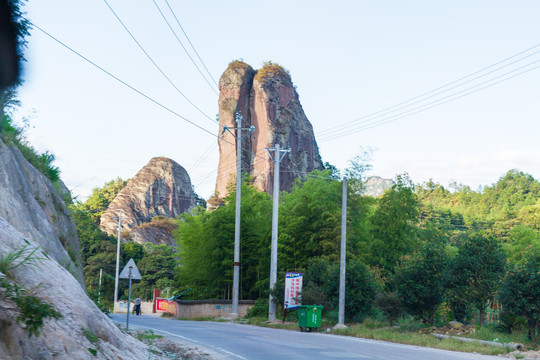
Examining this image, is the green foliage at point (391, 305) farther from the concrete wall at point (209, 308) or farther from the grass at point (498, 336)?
the concrete wall at point (209, 308)

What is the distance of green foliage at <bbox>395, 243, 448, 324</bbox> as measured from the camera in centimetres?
2186

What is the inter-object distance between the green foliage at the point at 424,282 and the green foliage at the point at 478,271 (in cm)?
56

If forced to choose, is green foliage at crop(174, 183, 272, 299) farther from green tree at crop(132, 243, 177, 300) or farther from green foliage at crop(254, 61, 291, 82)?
green foliage at crop(254, 61, 291, 82)

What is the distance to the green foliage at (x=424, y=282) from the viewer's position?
71.7 ft

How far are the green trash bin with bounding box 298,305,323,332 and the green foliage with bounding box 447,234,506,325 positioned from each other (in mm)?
5904

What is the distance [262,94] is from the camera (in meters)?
71.4

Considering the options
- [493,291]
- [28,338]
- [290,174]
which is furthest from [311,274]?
[290,174]

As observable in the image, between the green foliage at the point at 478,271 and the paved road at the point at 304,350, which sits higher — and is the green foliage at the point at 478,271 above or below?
above

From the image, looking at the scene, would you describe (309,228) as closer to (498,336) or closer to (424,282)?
(424,282)

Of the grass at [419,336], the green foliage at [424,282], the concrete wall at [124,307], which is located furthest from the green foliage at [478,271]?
the concrete wall at [124,307]

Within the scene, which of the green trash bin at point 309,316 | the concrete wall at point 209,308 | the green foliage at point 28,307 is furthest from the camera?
the concrete wall at point 209,308

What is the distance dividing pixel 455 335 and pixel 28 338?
1599 centimetres

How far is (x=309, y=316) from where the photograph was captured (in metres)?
24.0

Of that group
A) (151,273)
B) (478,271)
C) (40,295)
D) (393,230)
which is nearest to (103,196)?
(151,273)
